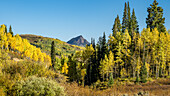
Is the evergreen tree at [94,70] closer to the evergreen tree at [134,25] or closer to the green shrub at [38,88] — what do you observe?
the evergreen tree at [134,25]

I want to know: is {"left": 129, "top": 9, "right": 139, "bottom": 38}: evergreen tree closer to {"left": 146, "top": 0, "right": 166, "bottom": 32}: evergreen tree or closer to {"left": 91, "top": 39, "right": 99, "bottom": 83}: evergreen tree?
{"left": 146, "top": 0, "right": 166, "bottom": 32}: evergreen tree

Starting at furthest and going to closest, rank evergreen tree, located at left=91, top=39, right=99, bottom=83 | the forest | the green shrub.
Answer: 1. evergreen tree, located at left=91, top=39, right=99, bottom=83
2. the forest
3. the green shrub

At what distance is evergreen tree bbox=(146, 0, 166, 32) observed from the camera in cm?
5691

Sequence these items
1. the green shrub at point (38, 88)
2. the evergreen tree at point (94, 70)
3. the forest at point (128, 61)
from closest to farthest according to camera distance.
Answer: the green shrub at point (38, 88), the forest at point (128, 61), the evergreen tree at point (94, 70)

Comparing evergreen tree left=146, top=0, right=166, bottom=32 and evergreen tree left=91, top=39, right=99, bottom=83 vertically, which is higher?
evergreen tree left=146, top=0, right=166, bottom=32

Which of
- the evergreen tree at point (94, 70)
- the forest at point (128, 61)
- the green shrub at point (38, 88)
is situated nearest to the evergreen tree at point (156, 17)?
the forest at point (128, 61)

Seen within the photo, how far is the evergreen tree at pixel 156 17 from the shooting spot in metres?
56.9

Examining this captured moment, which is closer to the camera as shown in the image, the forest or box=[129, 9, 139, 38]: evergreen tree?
the forest

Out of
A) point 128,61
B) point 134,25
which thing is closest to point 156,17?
point 134,25

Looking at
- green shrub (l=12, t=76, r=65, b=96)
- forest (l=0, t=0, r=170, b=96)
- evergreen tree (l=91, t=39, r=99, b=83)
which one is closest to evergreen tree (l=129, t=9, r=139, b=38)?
forest (l=0, t=0, r=170, b=96)

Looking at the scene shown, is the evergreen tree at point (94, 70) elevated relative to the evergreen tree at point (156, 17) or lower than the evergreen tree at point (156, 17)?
lower

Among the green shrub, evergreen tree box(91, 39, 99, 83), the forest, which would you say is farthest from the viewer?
evergreen tree box(91, 39, 99, 83)

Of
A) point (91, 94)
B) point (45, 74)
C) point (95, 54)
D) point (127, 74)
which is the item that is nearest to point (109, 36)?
point (95, 54)

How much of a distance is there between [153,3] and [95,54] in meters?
26.4
